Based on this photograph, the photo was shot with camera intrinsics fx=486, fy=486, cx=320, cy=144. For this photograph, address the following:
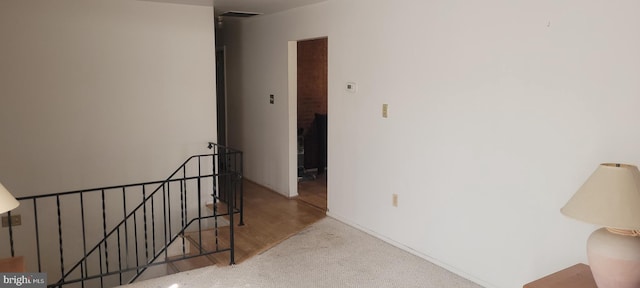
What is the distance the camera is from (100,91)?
486cm

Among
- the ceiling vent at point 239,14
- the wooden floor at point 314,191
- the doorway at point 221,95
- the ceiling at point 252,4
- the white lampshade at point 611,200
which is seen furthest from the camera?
the doorway at point 221,95

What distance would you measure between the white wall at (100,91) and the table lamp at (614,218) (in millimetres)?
4190

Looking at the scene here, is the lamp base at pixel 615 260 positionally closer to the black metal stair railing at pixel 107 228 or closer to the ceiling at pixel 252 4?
the black metal stair railing at pixel 107 228

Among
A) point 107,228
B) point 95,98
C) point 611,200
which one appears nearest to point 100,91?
point 95,98

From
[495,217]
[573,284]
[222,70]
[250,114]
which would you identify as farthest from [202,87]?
[573,284]

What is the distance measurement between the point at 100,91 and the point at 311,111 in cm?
313

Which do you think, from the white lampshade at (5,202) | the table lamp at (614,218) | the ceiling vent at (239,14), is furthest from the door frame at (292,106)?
the table lamp at (614,218)

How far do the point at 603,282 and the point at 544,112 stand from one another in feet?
3.76

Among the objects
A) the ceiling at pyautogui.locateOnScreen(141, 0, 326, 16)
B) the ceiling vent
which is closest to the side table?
the ceiling at pyautogui.locateOnScreen(141, 0, 326, 16)

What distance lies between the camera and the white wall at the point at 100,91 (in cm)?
448

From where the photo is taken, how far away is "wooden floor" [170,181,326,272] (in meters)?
4.25

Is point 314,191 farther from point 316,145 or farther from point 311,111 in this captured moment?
point 311,111

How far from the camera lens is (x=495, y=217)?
3.34 meters

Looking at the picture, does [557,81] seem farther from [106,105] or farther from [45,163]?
[45,163]
